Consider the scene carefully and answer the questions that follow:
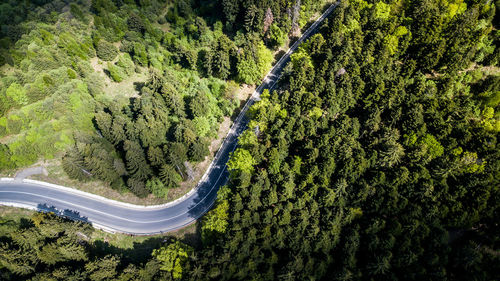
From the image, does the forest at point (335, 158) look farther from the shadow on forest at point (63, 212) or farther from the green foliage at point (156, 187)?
the shadow on forest at point (63, 212)

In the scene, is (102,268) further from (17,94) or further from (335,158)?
(17,94)


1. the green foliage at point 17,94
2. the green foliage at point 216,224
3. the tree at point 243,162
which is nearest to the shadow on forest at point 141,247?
the green foliage at point 216,224

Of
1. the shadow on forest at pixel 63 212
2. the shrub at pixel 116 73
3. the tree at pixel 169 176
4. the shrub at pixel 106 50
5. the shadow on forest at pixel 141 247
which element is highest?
the shrub at pixel 106 50

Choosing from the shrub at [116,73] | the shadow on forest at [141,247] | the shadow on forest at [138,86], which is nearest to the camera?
the shadow on forest at [141,247]

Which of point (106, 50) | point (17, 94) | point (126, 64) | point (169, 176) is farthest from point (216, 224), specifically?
point (17, 94)

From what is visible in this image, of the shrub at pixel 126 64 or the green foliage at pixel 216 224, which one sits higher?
the shrub at pixel 126 64

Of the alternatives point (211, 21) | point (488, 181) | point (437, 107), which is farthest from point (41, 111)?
point (488, 181)

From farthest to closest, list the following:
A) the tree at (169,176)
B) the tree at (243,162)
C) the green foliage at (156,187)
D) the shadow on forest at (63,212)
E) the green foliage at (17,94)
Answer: the green foliage at (17,94), the shadow on forest at (63,212), the green foliage at (156,187), the tree at (169,176), the tree at (243,162)

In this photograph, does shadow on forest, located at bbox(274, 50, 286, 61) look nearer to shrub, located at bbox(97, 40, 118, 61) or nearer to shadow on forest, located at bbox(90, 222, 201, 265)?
shrub, located at bbox(97, 40, 118, 61)
